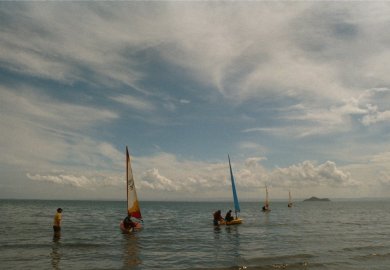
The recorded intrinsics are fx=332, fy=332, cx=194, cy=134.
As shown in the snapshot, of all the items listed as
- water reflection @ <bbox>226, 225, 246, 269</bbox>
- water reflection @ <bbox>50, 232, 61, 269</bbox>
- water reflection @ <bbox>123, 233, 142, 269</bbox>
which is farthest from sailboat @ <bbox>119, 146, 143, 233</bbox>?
water reflection @ <bbox>226, 225, 246, 269</bbox>

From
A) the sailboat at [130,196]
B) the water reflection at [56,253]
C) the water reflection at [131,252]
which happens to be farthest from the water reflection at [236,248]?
the water reflection at [56,253]

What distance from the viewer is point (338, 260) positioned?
22203 mm

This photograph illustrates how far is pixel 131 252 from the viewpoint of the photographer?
25.3 m

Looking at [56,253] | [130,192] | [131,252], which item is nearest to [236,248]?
[131,252]

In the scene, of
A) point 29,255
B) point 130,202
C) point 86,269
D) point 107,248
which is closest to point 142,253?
point 107,248

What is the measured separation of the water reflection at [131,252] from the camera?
2144cm

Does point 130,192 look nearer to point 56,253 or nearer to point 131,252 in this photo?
point 131,252

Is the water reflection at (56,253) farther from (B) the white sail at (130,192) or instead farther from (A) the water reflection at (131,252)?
(B) the white sail at (130,192)

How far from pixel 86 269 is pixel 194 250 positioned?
9.60m

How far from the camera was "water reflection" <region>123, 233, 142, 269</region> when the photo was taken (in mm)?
21438

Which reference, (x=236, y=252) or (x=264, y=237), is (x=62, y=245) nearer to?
(x=236, y=252)

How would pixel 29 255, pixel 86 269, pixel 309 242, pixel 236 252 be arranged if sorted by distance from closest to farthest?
pixel 86 269 → pixel 29 255 → pixel 236 252 → pixel 309 242

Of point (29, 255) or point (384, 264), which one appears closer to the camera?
point (384, 264)

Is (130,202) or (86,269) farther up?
(130,202)
